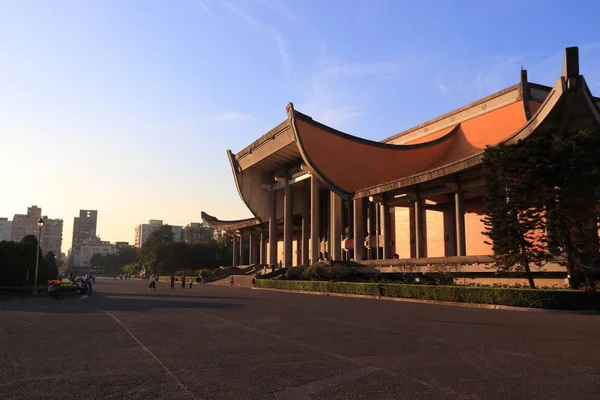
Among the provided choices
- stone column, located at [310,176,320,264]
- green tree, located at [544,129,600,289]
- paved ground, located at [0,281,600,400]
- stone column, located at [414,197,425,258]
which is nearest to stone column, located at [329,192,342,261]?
stone column, located at [310,176,320,264]

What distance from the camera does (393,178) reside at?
1604 inches

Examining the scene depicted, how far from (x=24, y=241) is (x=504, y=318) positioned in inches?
985

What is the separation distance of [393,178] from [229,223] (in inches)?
1290

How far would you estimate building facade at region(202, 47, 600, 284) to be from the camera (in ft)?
102

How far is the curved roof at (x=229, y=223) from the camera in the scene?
6061cm

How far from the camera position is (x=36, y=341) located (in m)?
8.52

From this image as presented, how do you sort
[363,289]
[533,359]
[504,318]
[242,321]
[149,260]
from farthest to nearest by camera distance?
[149,260] → [363,289] → [504,318] → [242,321] → [533,359]

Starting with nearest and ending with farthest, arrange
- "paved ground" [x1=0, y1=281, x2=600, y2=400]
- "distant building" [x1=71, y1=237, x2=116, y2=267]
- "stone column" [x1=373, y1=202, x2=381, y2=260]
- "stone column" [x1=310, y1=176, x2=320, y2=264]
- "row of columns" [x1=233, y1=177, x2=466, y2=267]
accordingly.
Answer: "paved ground" [x1=0, y1=281, x2=600, y2=400]
"row of columns" [x1=233, y1=177, x2=466, y2=267]
"stone column" [x1=373, y1=202, x2=381, y2=260]
"stone column" [x1=310, y1=176, x2=320, y2=264]
"distant building" [x1=71, y1=237, x2=116, y2=267]

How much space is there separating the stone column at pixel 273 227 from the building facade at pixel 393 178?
0.36ft

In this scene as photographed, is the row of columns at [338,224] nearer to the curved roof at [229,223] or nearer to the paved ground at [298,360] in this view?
the curved roof at [229,223]

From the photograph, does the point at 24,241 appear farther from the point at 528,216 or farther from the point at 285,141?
the point at 528,216

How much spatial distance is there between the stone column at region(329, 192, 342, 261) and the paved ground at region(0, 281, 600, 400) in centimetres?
2765

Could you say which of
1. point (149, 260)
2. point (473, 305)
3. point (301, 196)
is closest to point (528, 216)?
point (473, 305)

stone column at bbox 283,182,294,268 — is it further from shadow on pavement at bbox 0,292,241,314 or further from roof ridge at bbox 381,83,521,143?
shadow on pavement at bbox 0,292,241,314
